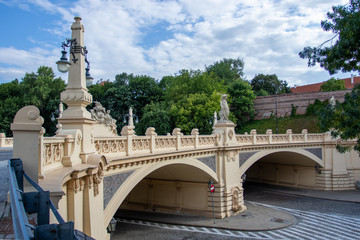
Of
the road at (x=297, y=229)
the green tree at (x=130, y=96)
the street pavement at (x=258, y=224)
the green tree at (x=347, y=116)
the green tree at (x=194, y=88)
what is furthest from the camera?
the green tree at (x=130, y=96)

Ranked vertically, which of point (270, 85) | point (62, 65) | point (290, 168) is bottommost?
point (290, 168)

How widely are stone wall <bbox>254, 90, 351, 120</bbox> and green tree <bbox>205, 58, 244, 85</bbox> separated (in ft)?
23.3

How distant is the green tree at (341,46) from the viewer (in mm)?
9984

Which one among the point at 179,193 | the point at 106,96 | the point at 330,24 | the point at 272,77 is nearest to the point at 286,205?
the point at 179,193

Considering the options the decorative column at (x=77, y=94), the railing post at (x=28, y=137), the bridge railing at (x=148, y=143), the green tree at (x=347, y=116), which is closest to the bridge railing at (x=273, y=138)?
the bridge railing at (x=148, y=143)

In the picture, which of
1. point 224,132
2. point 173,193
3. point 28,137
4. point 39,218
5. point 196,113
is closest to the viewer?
point 39,218

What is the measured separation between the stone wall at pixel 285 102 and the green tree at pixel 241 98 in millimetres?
2814

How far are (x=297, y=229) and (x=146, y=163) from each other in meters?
12.2

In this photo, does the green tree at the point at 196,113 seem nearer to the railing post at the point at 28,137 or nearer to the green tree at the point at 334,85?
the green tree at the point at 334,85

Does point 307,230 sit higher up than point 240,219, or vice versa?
point 240,219

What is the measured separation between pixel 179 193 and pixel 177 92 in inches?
894

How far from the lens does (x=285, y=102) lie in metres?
Result: 50.2

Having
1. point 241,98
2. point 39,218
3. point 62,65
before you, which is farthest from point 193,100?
point 39,218

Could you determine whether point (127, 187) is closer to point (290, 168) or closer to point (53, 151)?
point (53, 151)
